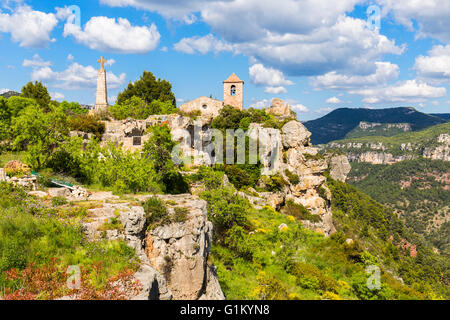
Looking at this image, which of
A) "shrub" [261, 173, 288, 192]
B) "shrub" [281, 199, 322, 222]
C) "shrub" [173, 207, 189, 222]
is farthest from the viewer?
"shrub" [281, 199, 322, 222]

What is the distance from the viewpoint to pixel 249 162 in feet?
128

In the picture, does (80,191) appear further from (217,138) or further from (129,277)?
(217,138)

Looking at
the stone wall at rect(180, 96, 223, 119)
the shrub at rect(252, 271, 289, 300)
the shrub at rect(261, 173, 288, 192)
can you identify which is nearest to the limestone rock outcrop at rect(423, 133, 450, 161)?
the stone wall at rect(180, 96, 223, 119)

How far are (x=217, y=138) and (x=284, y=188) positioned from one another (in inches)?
459

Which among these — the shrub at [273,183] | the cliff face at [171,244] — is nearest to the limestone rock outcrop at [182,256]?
the cliff face at [171,244]

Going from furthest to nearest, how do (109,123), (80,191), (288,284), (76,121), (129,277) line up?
(109,123) < (76,121) < (288,284) < (80,191) < (129,277)

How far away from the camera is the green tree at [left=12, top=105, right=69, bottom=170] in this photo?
17.6 m

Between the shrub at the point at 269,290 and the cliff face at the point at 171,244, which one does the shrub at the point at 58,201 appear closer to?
the cliff face at the point at 171,244

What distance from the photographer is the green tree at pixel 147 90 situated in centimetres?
5369

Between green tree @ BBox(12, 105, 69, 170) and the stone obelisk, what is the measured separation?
24.2 m

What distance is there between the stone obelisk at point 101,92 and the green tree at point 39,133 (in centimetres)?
2421

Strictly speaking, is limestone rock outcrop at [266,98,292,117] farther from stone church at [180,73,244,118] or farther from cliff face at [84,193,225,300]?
cliff face at [84,193,225,300]

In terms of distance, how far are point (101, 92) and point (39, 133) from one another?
93.0 feet
